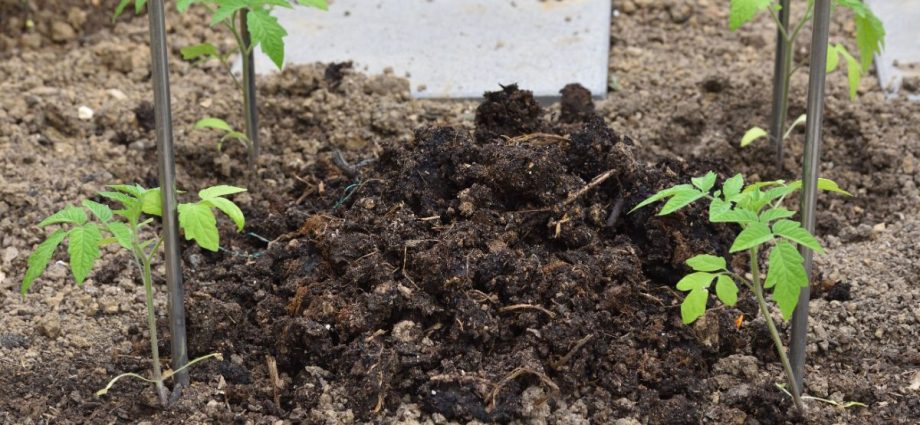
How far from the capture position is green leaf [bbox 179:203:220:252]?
253 cm

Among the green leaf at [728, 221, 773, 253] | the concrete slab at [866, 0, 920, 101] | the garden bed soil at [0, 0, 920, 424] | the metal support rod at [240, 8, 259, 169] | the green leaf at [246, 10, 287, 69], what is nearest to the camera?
the green leaf at [728, 221, 773, 253]

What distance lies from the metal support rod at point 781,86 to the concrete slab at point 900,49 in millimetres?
646

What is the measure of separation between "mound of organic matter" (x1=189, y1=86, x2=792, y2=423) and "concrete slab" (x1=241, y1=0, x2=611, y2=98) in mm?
1005

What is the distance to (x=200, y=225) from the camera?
2.54m

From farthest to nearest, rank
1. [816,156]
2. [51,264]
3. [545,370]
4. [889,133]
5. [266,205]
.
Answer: [889,133] < [266,205] < [51,264] < [545,370] < [816,156]

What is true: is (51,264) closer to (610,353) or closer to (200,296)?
(200,296)

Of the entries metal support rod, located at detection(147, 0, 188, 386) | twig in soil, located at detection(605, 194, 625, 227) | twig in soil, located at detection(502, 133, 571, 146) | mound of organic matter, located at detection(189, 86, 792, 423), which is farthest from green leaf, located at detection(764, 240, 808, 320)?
metal support rod, located at detection(147, 0, 188, 386)

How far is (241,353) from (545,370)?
72cm

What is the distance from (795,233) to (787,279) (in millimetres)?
95

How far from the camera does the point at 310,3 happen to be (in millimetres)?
3332

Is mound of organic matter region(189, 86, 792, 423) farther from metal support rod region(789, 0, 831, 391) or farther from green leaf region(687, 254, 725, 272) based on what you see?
green leaf region(687, 254, 725, 272)

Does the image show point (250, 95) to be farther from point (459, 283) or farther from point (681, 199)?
point (681, 199)

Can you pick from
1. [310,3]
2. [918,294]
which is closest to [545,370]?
[918,294]

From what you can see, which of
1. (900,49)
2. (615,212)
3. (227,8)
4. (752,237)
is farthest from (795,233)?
(900,49)
